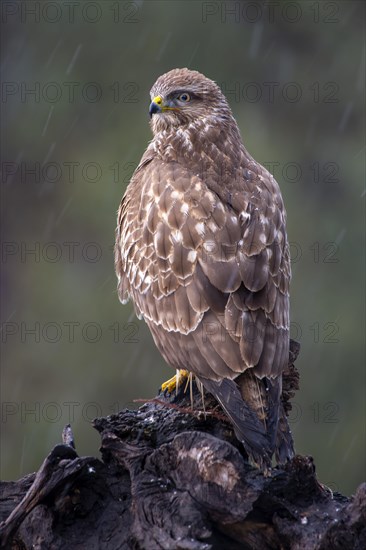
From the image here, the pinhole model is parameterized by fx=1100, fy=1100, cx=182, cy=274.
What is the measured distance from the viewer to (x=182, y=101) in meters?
6.71

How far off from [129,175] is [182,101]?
219 inches

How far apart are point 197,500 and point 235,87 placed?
918 centimetres

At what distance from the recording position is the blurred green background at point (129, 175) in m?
12.1

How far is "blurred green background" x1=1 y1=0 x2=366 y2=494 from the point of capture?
12133 mm

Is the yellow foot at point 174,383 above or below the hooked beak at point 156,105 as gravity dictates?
below

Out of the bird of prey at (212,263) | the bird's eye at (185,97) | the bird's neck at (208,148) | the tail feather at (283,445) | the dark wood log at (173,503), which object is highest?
the bird's eye at (185,97)

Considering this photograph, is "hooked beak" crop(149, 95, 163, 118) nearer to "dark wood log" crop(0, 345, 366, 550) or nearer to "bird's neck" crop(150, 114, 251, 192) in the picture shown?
"bird's neck" crop(150, 114, 251, 192)

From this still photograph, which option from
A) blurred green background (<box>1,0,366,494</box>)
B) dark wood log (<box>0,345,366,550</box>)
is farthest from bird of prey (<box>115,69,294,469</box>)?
blurred green background (<box>1,0,366,494</box>)

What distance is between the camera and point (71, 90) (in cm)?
1363

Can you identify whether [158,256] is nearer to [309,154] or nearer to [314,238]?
[314,238]

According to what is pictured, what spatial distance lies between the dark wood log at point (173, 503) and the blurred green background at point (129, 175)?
22.1 feet

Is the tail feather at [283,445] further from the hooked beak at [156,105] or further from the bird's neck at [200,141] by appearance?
the hooked beak at [156,105]

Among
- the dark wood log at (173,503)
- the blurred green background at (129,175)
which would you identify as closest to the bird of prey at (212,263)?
the dark wood log at (173,503)

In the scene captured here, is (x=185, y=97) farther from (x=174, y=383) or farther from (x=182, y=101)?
(x=174, y=383)
